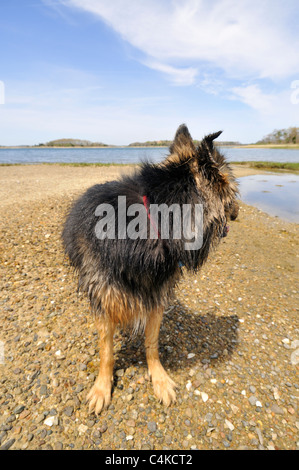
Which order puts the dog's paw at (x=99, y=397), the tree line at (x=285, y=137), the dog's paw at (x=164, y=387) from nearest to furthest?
the dog's paw at (x=99, y=397) < the dog's paw at (x=164, y=387) < the tree line at (x=285, y=137)

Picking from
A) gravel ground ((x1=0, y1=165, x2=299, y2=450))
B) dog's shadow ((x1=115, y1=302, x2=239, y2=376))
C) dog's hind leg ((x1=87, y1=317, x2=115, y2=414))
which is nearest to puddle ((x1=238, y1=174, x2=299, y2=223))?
gravel ground ((x1=0, y1=165, x2=299, y2=450))

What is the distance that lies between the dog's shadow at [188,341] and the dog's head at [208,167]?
1985 millimetres

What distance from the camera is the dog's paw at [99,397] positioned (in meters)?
2.49

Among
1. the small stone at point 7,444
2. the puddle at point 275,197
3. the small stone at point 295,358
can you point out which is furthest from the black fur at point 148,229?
the puddle at point 275,197

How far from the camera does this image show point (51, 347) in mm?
3146

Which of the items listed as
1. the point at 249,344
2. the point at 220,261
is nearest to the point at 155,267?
the point at 249,344

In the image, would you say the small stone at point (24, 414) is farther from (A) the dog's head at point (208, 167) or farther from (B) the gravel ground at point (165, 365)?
(A) the dog's head at point (208, 167)

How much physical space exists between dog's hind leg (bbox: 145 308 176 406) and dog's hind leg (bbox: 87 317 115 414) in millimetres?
443

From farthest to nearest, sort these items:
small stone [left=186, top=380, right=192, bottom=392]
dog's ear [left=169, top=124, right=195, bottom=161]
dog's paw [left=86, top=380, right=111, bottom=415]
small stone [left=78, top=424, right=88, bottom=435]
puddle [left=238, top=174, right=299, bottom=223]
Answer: puddle [left=238, top=174, right=299, bottom=223] → small stone [left=186, top=380, right=192, bottom=392] → dog's paw [left=86, top=380, right=111, bottom=415] → small stone [left=78, top=424, right=88, bottom=435] → dog's ear [left=169, top=124, right=195, bottom=161]

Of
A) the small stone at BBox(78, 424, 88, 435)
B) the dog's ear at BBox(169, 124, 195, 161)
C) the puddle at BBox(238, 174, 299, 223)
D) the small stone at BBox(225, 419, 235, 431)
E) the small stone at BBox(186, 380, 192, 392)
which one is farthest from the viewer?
the puddle at BBox(238, 174, 299, 223)

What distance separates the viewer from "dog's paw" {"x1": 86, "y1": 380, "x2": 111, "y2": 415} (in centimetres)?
249

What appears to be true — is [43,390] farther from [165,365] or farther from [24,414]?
[165,365]

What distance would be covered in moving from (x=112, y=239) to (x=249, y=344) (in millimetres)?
2644

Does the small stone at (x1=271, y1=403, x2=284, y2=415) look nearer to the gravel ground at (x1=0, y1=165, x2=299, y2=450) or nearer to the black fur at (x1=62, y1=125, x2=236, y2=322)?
the gravel ground at (x1=0, y1=165, x2=299, y2=450)
